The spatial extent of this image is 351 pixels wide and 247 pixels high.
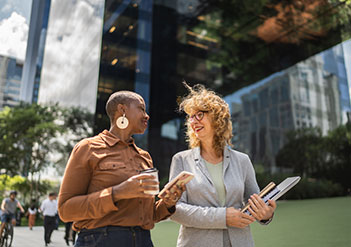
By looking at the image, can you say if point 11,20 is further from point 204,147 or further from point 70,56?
point 204,147

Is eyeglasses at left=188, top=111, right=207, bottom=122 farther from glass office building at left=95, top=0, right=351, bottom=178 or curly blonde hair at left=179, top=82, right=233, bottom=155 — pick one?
glass office building at left=95, top=0, right=351, bottom=178

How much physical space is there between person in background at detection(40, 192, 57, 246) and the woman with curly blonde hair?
463cm

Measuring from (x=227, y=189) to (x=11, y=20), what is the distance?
4.66 metres

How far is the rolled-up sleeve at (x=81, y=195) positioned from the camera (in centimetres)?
120

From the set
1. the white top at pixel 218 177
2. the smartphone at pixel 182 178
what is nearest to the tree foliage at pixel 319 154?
the white top at pixel 218 177

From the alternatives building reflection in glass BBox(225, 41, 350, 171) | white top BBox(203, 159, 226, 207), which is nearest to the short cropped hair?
white top BBox(203, 159, 226, 207)

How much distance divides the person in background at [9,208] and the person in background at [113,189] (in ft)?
14.0

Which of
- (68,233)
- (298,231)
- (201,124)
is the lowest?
(68,233)

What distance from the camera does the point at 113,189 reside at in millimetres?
1214

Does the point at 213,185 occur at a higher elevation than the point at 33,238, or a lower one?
higher

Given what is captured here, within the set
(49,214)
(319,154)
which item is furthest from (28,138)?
(319,154)

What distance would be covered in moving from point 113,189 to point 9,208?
474 cm

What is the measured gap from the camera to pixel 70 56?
20.5 ft

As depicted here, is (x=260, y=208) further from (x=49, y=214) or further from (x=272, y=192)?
(x=49, y=214)
